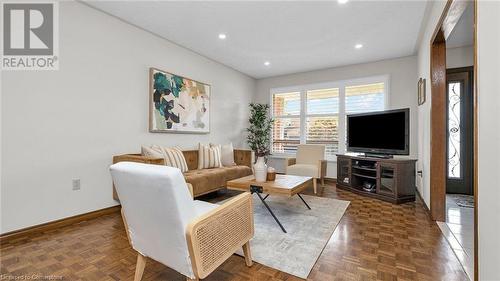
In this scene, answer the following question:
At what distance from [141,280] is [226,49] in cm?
361

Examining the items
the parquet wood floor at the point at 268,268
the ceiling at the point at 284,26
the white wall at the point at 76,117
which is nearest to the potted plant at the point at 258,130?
the ceiling at the point at 284,26

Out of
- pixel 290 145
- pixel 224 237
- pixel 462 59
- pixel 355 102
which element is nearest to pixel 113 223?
pixel 224 237

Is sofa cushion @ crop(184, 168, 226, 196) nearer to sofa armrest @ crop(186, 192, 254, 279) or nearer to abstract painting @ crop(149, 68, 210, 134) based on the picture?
abstract painting @ crop(149, 68, 210, 134)

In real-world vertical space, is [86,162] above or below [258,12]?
below

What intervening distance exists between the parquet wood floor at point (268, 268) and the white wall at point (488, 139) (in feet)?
1.67

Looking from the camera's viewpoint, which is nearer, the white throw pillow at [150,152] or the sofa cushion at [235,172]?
the white throw pillow at [150,152]

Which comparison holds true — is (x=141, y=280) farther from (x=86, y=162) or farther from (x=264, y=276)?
(x=86, y=162)

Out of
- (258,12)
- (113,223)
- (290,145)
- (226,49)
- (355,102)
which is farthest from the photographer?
(290,145)

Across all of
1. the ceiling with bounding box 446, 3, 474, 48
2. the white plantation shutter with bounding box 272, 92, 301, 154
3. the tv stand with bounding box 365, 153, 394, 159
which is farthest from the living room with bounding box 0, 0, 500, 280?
the white plantation shutter with bounding box 272, 92, 301, 154

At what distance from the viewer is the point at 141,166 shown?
121 centimetres

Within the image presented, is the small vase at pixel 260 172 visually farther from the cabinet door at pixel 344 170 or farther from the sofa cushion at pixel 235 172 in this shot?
the cabinet door at pixel 344 170

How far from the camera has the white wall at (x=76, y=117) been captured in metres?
2.21

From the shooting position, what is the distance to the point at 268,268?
1686 mm

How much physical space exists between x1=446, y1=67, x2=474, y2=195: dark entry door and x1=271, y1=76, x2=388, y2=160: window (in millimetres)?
1037
